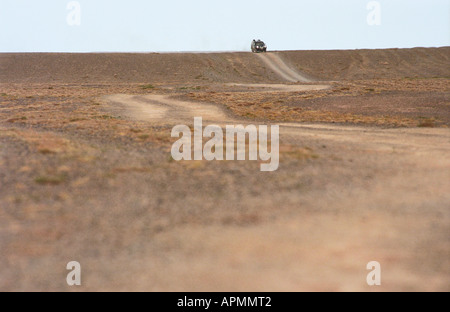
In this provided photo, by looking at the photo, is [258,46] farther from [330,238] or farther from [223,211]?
[330,238]

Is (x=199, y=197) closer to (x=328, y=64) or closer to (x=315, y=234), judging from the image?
(x=315, y=234)
